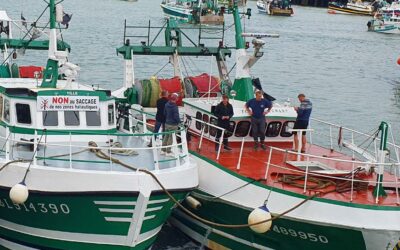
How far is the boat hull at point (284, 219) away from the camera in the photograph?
1563cm

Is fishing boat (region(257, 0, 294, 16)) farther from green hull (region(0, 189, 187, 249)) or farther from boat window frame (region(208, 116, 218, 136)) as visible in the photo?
green hull (region(0, 189, 187, 249))

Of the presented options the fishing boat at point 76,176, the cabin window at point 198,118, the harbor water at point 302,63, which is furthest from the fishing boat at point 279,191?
the harbor water at point 302,63

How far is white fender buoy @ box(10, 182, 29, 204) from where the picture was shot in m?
15.0

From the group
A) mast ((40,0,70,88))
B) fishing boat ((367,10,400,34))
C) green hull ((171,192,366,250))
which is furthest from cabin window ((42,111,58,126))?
fishing boat ((367,10,400,34))

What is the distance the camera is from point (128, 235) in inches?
637

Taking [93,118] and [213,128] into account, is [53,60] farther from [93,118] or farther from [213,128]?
[213,128]

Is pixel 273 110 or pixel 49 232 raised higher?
pixel 273 110

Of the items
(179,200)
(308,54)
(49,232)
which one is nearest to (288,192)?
(179,200)

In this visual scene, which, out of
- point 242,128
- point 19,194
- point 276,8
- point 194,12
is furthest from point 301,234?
point 276,8

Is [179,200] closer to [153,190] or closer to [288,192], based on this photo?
[153,190]

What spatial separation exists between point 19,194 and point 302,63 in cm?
4662

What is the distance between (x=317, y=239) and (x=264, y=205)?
145 centimetres

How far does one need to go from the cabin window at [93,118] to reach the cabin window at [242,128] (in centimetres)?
385

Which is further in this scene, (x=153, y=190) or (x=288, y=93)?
(x=288, y=93)
